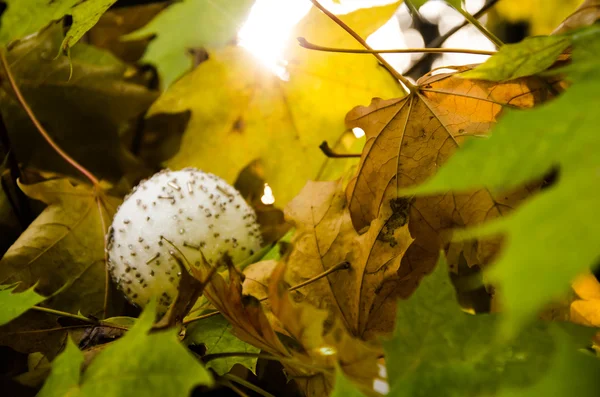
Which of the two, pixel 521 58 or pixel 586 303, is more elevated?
pixel 521 58

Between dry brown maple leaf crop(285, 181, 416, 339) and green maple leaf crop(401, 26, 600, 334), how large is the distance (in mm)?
226

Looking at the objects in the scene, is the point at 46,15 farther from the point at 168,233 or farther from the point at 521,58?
the point at 521,58

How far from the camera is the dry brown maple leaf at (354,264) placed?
45 centimetres

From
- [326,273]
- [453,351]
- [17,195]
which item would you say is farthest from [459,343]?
[17,195]

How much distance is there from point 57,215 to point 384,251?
37 cm

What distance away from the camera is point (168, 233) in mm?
539

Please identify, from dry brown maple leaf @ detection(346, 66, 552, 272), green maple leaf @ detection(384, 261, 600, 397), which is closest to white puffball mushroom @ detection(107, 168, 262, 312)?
dry brown maple leaf @ detection(346, 66, 552, 272)

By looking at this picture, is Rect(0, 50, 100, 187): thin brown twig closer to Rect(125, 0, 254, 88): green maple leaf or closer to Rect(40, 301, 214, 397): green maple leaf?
Rect(125, 0, 254, 88): green maple leaf

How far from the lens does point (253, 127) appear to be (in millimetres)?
761

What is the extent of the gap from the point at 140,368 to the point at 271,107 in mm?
505

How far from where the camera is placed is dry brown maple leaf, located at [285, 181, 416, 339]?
0.45 m

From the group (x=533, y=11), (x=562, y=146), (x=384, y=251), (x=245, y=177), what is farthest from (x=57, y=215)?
(x=533, y=11)

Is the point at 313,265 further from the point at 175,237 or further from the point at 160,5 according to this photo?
the point at 160,5

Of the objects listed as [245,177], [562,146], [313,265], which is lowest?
[245,177]
